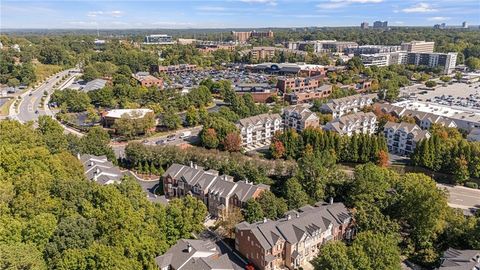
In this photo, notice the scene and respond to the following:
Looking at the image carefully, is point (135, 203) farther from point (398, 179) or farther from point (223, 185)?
point (398, 179)

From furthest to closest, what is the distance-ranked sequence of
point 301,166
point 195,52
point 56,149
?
point 195,52 → point 56,149 → point 301,166

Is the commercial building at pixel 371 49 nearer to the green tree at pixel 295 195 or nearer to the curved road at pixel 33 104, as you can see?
the curved road at pixel 33 104

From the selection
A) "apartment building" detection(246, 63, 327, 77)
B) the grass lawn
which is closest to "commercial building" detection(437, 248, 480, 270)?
"apartment building" detection(246, 63, 327, 77)

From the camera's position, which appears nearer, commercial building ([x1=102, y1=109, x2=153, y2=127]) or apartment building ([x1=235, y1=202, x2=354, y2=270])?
apartment building ([x1=235, y1=202, x2=354, y2=270])

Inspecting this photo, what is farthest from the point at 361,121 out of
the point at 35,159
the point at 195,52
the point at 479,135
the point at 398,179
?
the point at 195,52

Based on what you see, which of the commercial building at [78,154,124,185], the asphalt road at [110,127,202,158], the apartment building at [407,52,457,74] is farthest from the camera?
the apartment building at [407,52,457,74]

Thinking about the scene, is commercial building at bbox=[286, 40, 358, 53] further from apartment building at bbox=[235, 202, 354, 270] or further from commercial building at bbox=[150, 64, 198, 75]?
apartment building at bbox=[235, 202, 354, 270]
